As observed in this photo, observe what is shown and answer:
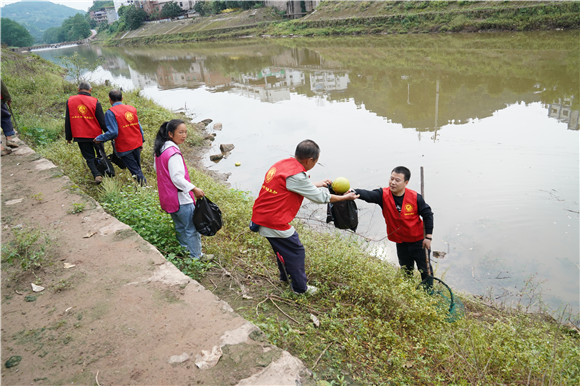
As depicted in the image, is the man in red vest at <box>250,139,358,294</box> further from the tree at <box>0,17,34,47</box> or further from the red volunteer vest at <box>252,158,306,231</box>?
the tree at <box>0,17,34,47</box>

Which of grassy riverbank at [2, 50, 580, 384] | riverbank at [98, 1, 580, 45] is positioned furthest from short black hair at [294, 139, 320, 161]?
riverbank at [98, 1, 580, 45]

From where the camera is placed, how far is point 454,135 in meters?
9.38

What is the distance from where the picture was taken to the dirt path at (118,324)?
7.26 feet

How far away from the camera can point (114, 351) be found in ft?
7.80

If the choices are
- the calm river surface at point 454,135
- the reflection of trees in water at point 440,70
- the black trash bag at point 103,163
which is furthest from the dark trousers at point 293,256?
the reflection of trees in water at point 440,70

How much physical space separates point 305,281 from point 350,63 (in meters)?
19.9

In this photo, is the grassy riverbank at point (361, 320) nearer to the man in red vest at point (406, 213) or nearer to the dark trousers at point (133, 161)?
the man in red vest at point (406, 213)

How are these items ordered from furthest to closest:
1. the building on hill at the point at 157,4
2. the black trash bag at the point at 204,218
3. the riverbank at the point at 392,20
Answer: the building on hill at the point at 157,4
the riverbank at the point at 392,20
the black trash bag at the point at 204,218

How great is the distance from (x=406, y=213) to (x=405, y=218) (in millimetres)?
52

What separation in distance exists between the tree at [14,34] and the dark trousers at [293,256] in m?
88.1

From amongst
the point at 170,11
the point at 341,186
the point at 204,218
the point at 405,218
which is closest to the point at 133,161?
the point at 204,218

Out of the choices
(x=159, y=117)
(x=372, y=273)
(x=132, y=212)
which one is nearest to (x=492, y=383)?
(x=372, y=273)

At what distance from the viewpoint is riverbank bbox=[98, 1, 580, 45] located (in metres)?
23.3

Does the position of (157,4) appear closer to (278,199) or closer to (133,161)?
(133,161)
